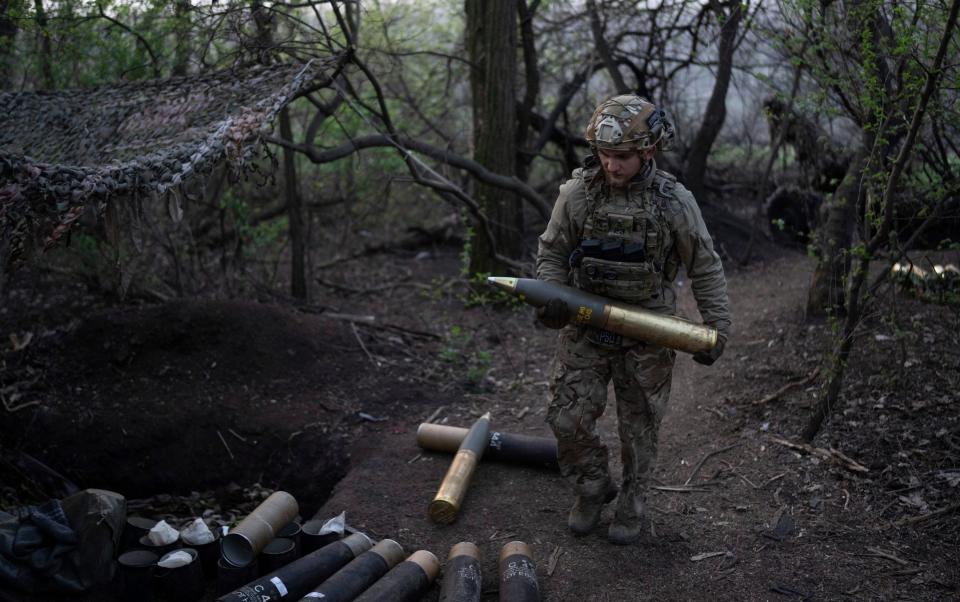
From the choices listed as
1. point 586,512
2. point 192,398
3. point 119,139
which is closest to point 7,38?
point 119,139

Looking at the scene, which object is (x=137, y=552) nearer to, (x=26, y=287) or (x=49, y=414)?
(x=49, y=414)

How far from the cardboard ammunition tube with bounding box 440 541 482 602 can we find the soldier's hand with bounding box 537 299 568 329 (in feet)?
4.00

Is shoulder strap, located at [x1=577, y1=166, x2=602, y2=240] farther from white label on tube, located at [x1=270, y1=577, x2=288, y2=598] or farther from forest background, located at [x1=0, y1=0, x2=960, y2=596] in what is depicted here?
white label on tube, located at [x1=270, y1=577, x2=288, y2=598]

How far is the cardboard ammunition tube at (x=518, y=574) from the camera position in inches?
144

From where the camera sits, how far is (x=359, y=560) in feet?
13.3

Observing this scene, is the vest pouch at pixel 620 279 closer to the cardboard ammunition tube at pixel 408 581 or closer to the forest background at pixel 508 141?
the forest background at pixel 508 141

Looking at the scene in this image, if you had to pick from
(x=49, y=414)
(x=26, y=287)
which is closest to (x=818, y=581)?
(x=49, y=414)

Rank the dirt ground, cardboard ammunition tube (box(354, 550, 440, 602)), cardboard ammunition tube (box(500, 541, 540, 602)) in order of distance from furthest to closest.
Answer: the dirt ground < cardboard ammunition tube (box(354, 550, 440, 602)) < cardboard ammunition tube (box(500, 541, 540, 602))

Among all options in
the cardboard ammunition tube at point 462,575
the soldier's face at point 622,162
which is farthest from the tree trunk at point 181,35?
the cardboard ammunition tube at point 462,575

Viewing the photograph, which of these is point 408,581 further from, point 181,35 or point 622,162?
point 181,35

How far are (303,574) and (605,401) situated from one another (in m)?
1.74

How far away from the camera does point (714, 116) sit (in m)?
9.94

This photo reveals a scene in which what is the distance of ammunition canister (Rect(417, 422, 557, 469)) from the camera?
199 inches

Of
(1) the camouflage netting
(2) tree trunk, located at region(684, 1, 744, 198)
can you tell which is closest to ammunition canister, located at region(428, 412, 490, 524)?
(1) the camouflage netting
